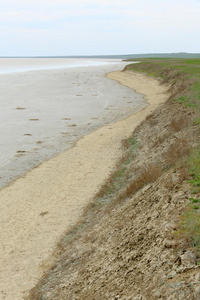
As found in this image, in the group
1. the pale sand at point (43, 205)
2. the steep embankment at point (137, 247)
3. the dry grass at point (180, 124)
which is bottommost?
the pale sand at point (43, 205)

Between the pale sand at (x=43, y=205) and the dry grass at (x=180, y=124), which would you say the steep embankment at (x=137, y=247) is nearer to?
the pale sand at (x=43, y=205)

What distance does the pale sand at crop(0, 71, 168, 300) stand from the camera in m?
9.73

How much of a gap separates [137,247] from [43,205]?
6.57m

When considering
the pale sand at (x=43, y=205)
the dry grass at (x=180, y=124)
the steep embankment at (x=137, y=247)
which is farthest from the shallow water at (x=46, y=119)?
the steep embankment at (x=137, y=247)

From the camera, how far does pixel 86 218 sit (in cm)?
1210

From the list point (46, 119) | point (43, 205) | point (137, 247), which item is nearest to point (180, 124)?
point (43, 205)

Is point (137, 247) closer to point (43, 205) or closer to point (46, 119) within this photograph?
point (43, 205)

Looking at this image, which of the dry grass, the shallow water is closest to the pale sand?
the shallow water

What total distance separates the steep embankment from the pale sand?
0.60 metres

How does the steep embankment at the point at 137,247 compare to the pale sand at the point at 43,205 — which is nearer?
the steep embankment at the point at 137,247

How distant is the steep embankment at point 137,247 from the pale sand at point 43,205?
0.60 meters

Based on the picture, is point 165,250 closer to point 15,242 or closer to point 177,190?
point 177,190

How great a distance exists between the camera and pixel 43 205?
13641mm

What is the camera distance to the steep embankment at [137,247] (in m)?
6.27
